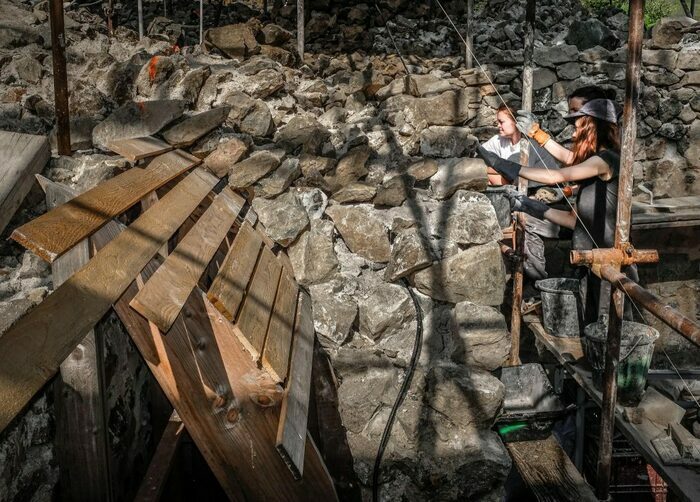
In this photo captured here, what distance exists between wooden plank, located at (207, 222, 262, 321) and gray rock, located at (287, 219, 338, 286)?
0.37 meters

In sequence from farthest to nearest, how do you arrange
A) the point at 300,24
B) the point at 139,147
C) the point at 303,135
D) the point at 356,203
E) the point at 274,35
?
1. the point at 300,24
2. the point at 274,35
3. the point at 303,135
4. the point at 356,203
5. the point at 139,147

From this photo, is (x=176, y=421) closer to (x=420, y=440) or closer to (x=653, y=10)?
(x=420, y=440)

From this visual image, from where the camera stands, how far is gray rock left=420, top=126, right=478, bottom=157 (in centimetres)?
423

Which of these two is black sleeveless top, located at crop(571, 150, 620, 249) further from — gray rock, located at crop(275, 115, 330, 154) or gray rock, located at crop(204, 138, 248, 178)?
gray rock, located at crop(204, 138, 248, 178)

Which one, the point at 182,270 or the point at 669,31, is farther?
the point at 669,31

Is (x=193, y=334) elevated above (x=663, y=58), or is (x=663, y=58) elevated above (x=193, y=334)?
(x=663, y=58)

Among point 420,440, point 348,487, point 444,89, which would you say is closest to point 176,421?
point 348,487

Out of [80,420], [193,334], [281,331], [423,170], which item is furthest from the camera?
[423,170]

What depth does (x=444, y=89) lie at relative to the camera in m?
4.91

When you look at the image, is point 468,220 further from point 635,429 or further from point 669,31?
point 669,31

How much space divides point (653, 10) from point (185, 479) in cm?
1958

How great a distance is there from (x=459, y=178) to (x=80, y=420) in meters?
2.68

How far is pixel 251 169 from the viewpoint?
377cm

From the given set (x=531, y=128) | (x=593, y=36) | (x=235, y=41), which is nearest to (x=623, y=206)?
(x=531, y=128)
